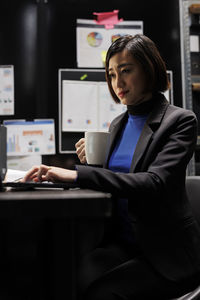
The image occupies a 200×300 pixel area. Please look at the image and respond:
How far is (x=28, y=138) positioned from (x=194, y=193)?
1033 mm

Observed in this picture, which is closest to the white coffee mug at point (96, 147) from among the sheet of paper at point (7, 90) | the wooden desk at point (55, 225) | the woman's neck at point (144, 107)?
the woman's neck at point (144, 107)

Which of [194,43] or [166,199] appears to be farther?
[194,43]

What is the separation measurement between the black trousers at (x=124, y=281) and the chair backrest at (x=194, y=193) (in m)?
0.24

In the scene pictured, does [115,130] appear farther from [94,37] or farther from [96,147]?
[94,37]

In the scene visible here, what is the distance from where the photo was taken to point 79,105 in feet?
5.89

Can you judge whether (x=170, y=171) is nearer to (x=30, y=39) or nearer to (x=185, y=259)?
(x=185, y=259)

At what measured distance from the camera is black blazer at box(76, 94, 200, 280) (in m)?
0.76

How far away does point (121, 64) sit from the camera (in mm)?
966

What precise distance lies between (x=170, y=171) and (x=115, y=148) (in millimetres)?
277

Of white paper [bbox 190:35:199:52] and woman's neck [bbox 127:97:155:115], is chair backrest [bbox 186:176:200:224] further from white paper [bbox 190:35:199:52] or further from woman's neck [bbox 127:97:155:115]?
white paper [bbox 190:35:199:52]

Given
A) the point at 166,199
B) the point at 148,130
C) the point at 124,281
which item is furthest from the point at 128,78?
the point at 124,281

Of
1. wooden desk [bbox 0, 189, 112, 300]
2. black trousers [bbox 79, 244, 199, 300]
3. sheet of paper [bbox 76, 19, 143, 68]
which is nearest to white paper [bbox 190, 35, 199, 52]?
sheet of paper [bbox 76, 19, 143, 68]

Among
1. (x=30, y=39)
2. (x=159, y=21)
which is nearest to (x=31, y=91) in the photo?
(x=30, y=39)

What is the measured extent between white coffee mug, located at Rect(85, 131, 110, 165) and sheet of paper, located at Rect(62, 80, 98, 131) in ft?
2.61
